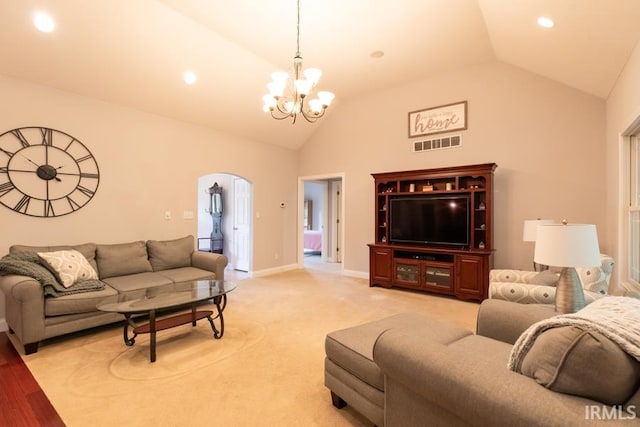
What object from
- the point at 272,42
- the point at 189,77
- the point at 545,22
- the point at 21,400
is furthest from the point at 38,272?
the point at 545,22

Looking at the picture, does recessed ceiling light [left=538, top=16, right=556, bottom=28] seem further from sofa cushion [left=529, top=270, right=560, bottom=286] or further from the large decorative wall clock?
the large decorative wall clock

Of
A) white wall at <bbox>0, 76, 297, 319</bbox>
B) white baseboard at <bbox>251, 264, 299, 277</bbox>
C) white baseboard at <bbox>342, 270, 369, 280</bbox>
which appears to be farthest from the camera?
white baseboard at <bbox>251, 264, 299, 277</bbox>

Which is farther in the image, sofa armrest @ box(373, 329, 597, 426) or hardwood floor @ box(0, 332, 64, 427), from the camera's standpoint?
hardwood floor @ box(0, 332, 64, 427)

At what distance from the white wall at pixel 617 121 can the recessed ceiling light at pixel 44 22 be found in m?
5.37

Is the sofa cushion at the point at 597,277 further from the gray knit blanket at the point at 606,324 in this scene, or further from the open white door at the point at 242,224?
the open white door at the point at 242,224

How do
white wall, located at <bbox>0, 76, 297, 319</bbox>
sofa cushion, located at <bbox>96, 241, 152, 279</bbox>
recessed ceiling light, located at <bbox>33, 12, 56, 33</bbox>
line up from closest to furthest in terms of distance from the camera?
recessed ceiling light, located at <bbox>33, 12, 56, 33</bbox>
white wall, located at <bbox>0, 76, 297, 319</bbox>
sofa cushion, located at <bbox>96, 241, 152, 279</bbox>

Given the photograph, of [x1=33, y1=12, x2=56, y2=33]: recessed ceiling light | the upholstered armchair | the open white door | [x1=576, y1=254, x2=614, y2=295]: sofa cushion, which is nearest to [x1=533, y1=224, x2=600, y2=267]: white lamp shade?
the upholstered armchair

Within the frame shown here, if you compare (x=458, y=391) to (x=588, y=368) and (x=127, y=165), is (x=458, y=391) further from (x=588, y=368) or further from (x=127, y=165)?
(x=127, y=165)

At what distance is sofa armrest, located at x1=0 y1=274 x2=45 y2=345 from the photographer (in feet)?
9.09

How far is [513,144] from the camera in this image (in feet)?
15.0

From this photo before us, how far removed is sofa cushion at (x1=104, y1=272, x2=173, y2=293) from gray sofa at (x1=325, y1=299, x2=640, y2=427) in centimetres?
253

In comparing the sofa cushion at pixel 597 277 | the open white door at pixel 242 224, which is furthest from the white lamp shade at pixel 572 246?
the open white door at pixel 242 224

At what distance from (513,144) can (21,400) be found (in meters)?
5.94

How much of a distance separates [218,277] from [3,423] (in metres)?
2.54
